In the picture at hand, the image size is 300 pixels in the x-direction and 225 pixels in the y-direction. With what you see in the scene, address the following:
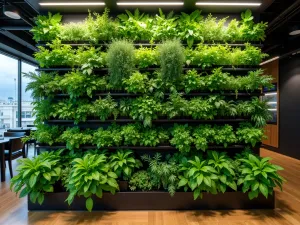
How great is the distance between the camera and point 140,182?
11.1 feet

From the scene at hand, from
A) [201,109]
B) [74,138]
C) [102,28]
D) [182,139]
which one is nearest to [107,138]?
[74,138]

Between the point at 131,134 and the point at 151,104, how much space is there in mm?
602

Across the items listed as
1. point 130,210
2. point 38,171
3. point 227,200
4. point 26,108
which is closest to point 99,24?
point 38,171

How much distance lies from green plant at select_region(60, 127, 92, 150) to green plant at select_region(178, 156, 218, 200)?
5.59 ft

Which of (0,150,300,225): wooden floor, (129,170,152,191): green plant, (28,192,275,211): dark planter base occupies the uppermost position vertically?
(129,170,152,191): green plant

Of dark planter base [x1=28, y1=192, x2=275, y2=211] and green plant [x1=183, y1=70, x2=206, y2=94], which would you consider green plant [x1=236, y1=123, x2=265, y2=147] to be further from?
green plant [x1=183, y1=70, x2=206, y2=94]

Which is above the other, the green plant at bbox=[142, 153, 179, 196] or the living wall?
the living wall

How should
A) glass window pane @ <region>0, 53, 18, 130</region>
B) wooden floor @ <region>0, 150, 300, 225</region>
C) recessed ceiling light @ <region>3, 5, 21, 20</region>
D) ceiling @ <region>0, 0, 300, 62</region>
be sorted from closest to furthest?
wooden floor @ <region>0, 150, 300, 225</region>
ceiling @ <region>0, 0, 300, 62</region>
recessed ceiling light @ <region>3, 5, 21, 20</region>
glass window pane @ <region>0, 53, 18, 130</region>

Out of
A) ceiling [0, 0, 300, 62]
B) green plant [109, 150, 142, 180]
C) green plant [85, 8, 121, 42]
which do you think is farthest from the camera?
ceiling [0, 0, 300, 62]

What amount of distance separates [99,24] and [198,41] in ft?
5.90

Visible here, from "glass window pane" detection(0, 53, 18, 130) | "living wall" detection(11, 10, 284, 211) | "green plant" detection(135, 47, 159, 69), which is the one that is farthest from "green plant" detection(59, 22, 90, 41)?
"glass window pane" detection(0, 53, 18, 130)

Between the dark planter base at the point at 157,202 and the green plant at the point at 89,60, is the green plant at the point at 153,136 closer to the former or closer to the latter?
the dark planter base at the point at 157,202

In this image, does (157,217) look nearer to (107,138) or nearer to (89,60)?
(107,138)

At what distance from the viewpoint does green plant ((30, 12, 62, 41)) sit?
368 centimetres
